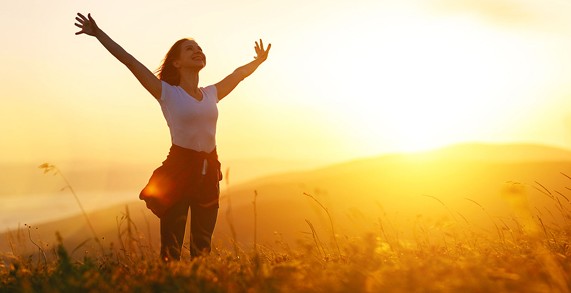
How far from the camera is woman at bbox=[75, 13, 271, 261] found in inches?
259

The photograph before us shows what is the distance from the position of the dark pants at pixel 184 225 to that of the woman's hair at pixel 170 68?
4.33 ft

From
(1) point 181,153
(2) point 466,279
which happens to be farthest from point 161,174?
(2) point 466,279

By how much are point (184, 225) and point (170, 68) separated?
1.69 m

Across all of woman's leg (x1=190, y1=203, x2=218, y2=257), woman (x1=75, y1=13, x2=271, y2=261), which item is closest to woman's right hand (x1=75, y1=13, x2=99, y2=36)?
woman (x1=75, y1=13, x2=271, y2=261)

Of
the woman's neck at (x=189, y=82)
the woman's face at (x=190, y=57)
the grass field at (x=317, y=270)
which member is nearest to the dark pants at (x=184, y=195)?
the grass field at (x=317, y=270)

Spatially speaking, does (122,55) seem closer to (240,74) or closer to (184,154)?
(184,154)

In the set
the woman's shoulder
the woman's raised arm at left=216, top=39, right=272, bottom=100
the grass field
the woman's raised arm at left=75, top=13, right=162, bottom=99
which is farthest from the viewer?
the woman's raised arm at left=216, top=39, right=272, bottom=100

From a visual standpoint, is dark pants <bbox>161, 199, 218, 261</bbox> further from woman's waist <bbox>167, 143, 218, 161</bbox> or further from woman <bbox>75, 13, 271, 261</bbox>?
woman's waist <bbox>167, 143, 218, 161</bbox>

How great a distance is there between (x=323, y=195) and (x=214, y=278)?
3.40ft

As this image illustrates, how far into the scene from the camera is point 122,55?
257 inches

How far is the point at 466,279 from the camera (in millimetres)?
3713

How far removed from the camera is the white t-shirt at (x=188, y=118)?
6.60 m

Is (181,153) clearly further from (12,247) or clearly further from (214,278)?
(214,278)

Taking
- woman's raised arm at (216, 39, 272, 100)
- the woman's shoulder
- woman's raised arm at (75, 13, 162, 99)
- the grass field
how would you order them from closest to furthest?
the grass field
woman's raised arm at (75, 13, 162, 99)
the woman's shoulder
woman's raised arm at (216, 39, 272, 100)
